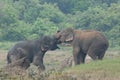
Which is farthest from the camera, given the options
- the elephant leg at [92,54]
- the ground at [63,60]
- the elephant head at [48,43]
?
the elephant leg at [92,54]

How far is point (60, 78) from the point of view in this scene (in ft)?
35.9

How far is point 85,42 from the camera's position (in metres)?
16.9

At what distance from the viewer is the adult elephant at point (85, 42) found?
16.6 m

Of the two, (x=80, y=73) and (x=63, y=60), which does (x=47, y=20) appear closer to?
(x=63, y=60)

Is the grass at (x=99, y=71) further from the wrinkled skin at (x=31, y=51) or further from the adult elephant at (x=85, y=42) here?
the adult elephant at (x=85, y=42)

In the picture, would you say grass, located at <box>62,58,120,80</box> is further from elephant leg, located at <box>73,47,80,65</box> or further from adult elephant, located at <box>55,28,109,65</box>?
elephant leg, located at <box>73,47,80,65</box>

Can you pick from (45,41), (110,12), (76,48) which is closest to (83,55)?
(76,48)

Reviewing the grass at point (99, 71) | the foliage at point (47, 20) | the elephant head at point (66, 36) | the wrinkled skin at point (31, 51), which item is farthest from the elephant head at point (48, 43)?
the foliage at point (47, 20)

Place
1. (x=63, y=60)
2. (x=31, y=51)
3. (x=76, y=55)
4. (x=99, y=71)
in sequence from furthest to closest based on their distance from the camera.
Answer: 1. (x=63, y=60)
2. (x=76, y=55)
3. (x=31, y=51)
4. (x=99, y=71)

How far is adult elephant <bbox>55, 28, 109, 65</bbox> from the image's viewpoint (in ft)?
54.5

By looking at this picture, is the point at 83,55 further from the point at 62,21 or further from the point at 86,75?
the point at 62,21

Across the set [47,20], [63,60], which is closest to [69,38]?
[63,60]

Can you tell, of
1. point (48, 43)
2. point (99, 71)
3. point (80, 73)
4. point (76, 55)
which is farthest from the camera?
point (76, 55)

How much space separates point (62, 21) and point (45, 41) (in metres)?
27.3
